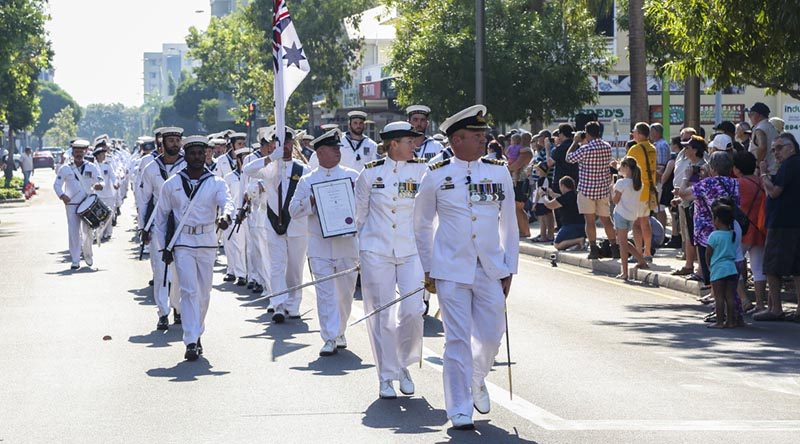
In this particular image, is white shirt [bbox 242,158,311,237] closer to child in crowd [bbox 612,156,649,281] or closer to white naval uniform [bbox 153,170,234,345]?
white naval uniform [bbox 153,170,234,345]

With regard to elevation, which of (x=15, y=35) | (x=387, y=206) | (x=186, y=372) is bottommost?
(x=186, y=372)

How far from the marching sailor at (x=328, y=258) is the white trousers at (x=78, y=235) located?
11.2 m

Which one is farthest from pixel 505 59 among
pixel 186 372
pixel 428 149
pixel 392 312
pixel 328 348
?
pixel 392 312

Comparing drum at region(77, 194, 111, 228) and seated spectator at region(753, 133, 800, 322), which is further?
drum at region(77, 194, 111, 228)

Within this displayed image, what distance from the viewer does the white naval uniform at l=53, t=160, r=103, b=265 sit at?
74.0 ft

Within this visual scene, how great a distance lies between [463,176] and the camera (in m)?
8.92

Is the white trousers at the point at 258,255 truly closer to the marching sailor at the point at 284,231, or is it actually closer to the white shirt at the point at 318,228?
the marching sailor at the point at 284,231

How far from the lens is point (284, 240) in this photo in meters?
14.8

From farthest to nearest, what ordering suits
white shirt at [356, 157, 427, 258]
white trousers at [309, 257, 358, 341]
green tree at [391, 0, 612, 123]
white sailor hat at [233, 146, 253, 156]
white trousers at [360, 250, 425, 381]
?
green tree at [391, 0, 612, 123] < white sailor hat at [233, 146, 253, 156] < white trousers at [309, 257, 358, 341] < white shirt at [356, 157, 427, 258] < white trousers at [360, 250, 425, 381]

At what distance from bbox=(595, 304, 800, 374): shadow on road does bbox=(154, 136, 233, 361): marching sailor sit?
385 cm

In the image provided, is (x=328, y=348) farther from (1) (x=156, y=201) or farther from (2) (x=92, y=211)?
(2) (x=92, y=211)

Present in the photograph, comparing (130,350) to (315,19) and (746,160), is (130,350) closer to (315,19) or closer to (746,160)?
(746,160)

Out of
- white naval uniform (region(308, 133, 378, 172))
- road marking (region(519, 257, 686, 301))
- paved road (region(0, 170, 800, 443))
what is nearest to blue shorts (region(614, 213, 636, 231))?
road marking (region(519, 257, 686, 301))

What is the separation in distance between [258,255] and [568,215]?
6.86 meters
